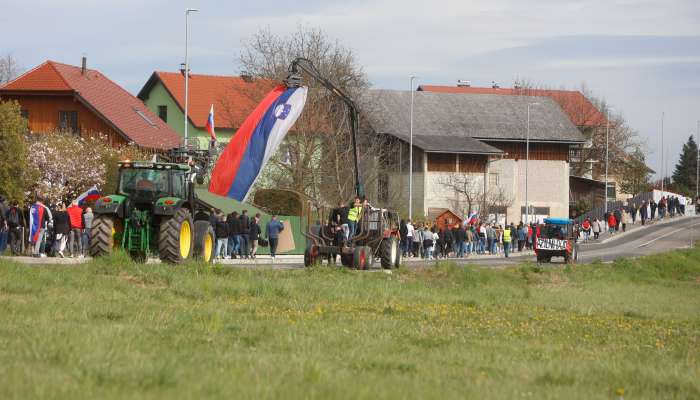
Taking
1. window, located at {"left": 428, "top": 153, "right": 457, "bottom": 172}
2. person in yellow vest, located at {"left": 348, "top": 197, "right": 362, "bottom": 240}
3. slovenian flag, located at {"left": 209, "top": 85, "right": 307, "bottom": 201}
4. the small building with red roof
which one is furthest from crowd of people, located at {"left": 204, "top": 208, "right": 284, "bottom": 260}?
window, located at {"left": 428, "top": 153, "right": 457, "bottom": 172}

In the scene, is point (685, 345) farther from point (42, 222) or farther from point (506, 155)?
point (506, 155)

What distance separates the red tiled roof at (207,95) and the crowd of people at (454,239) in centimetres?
1820

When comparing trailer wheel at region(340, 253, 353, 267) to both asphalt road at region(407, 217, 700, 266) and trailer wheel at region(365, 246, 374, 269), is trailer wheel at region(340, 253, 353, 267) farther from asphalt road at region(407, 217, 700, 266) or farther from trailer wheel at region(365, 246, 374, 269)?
asphalt road at region(407, 217, 700, 266)

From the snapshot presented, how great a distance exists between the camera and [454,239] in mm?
51938

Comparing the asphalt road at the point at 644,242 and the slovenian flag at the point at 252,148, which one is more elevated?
the slovenian flag at the point at 252,148

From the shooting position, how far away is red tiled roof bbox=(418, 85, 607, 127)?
11932 centimetres

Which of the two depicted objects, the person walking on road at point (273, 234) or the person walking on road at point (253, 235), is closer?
the person walking on road at point (253, 235)

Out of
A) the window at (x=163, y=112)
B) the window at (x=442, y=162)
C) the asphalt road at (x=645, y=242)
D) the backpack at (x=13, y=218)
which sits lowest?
the asphalt road at (x=645, y=242)

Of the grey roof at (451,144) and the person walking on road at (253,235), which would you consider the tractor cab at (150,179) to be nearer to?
the person walking on road at (253,235)

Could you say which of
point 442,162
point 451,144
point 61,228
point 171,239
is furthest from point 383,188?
point 171,239

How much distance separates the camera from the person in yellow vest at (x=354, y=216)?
3000cm

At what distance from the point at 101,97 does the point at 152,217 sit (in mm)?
41275

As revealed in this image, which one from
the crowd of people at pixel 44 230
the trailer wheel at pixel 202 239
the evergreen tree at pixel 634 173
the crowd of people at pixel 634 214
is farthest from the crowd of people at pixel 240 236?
the evergreen tree at pixel 634 173

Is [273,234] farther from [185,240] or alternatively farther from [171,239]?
[171,239]
